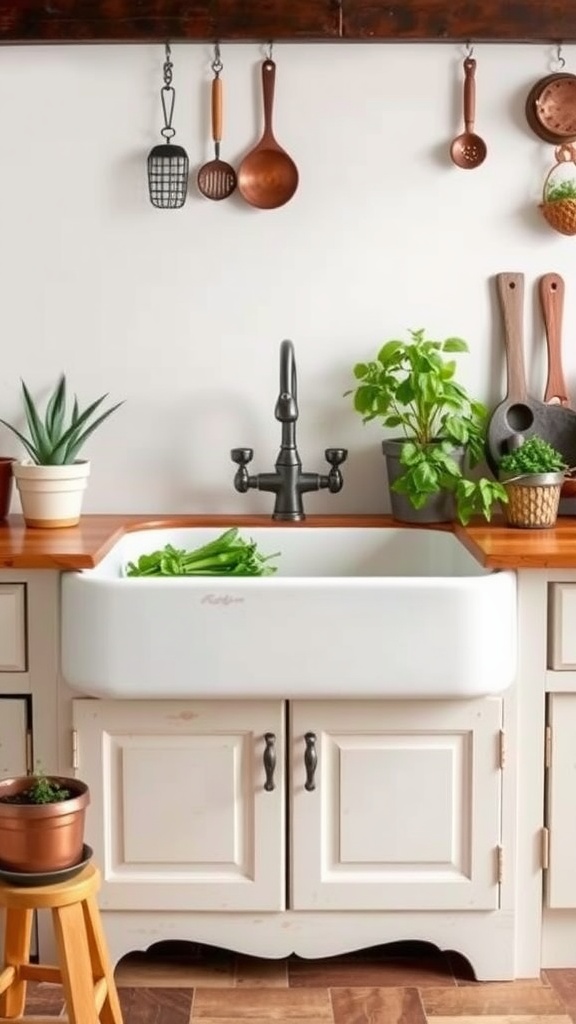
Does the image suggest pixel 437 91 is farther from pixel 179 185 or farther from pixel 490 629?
pixel 490 629

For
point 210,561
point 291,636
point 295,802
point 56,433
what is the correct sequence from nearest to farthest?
1. point 291,636
2. point 295,802
3. point 210,561
4. point 56,433

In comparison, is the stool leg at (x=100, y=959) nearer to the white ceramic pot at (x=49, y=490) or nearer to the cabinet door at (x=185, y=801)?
the cabinet door at (x=185, y=801)

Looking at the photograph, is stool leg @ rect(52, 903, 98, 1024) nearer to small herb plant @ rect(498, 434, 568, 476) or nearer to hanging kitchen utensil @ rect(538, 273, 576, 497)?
small herb plant @ rect(498, 434, 568, 476)

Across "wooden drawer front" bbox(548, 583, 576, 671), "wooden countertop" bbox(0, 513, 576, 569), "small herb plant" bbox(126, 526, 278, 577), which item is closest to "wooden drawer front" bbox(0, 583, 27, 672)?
"wooden countertop" bbox(0, 513, 576, 569)

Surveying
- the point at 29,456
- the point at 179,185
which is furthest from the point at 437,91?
the point at 29,456

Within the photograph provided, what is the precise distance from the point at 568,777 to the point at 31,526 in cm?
118

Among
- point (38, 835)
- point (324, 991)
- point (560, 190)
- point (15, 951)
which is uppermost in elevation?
point (560, 190)

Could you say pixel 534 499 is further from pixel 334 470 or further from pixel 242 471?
pixel 242 471

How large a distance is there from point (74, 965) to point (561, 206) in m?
1.87

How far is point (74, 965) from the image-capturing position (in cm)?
243

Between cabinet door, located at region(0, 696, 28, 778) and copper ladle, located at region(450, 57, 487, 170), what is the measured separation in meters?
1.49

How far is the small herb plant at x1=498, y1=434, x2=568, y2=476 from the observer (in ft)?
10.3

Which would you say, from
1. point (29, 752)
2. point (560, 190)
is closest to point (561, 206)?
point (560, 190)

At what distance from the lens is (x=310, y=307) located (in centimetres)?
340
